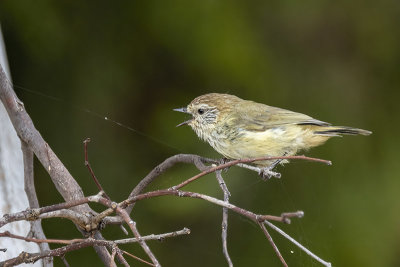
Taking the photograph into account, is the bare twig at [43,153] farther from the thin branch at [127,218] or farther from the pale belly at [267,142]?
the pale belly at [267,142]

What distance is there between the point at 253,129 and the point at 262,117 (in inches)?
6.5

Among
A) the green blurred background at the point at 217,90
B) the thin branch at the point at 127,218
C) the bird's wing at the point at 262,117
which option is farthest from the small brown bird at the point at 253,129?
the thin branch at the point at 127,218

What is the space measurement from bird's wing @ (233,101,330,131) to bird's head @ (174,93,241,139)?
0.09 metres

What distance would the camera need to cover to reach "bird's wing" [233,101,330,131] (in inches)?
142

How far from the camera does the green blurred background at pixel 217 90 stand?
4078 mm

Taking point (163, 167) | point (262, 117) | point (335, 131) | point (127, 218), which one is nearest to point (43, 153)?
point (163, 167)

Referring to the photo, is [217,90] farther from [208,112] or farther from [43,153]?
[43,153]

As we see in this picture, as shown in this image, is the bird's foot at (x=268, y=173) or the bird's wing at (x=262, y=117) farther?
the bird's wing at (x=262, y=117)

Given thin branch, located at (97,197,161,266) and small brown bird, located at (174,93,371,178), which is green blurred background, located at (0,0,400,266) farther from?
thin branch, located at (97,197,161,266)

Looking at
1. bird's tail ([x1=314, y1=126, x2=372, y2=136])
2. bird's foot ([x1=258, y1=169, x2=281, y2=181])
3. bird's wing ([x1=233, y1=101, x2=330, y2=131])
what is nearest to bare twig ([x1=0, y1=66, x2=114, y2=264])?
bird's foot ([x1=258, y1=169, x2=281, y2=181])

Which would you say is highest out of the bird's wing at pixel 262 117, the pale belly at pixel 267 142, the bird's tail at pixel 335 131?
the bird's wing at pixel 262 117

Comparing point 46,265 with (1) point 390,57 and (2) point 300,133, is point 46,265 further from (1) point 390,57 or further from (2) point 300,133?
(1) point 390,57

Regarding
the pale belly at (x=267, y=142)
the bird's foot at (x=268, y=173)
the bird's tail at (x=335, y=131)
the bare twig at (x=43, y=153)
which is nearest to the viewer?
the bird's foot at (x=268, y=173)

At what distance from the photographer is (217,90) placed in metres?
4.45
